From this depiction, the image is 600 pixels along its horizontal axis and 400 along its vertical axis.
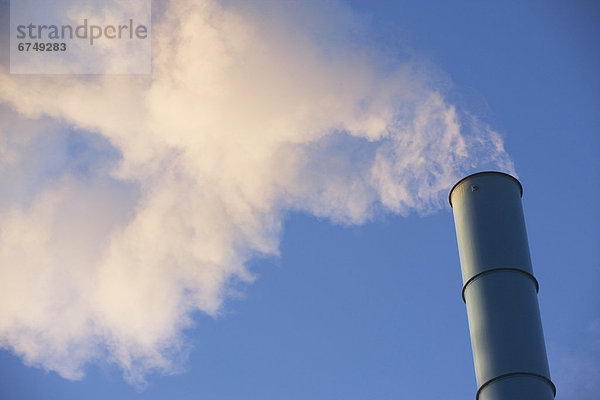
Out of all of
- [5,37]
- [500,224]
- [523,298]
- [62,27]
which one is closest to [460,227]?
[500,224]

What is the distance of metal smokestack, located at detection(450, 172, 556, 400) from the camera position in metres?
18.4

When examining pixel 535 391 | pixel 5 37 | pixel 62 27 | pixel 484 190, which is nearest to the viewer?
pixel 535 391

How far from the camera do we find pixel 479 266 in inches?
789

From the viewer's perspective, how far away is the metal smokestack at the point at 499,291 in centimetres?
1844

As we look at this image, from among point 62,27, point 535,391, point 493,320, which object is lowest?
point 535,391

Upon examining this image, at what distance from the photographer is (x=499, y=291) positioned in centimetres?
1953

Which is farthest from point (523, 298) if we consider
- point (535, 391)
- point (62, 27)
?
point (62, 27)

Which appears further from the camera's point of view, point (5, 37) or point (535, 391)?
point (5, 37)

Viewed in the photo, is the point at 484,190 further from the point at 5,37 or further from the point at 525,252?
the point at 5,37

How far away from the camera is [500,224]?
20312mm

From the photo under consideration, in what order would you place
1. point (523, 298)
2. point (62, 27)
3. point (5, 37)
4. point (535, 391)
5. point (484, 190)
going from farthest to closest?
point (5, 37), point (62, 27), point (484, 190), point (523, 298), point (535, 391)

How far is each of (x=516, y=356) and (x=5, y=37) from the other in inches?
1491

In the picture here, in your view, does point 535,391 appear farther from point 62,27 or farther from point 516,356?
point 62,27

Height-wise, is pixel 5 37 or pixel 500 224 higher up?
pixel 5 37
